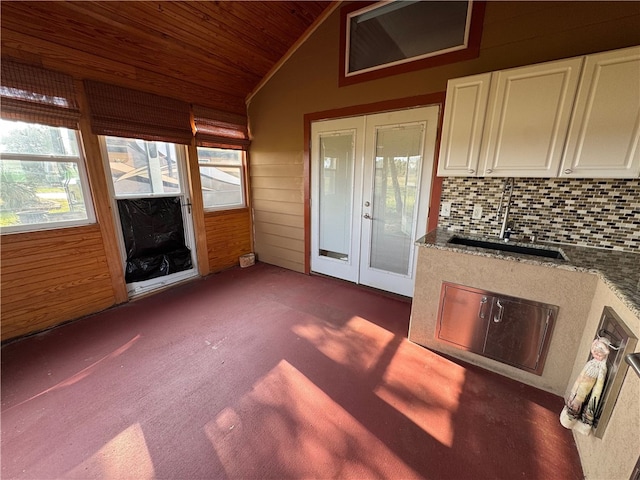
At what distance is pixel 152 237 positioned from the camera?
2959 millimetres

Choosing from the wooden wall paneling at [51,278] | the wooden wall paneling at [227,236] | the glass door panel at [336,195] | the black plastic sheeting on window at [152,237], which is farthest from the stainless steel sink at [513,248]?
the wooden wall paneling at [51,278]

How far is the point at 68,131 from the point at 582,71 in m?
3.85

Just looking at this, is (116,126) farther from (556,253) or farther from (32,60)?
(556,253)

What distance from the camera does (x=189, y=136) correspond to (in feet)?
10.1

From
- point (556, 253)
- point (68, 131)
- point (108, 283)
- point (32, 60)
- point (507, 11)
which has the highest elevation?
point (507, 11)

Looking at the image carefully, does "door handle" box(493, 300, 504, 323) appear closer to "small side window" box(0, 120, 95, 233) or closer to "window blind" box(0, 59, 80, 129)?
"small side window" box(0, 120, 95, 233)

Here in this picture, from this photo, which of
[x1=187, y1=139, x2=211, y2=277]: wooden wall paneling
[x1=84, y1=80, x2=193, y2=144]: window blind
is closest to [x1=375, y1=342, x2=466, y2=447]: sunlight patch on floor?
[x1=187, y1=139, x2=211, y2=277]: wooden wall paneling

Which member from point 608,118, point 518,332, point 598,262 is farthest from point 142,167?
point 598,262

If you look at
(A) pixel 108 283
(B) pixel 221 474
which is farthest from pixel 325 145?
(B) pixel 221 474

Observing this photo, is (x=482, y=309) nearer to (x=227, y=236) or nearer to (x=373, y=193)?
(x=373, y=193)

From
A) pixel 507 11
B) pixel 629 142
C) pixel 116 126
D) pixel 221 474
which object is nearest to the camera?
pixel 221 474

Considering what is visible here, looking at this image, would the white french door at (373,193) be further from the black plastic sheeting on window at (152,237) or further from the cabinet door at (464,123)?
the black plastic sheeting on window at (152,237)

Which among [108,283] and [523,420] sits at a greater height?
[108,283]

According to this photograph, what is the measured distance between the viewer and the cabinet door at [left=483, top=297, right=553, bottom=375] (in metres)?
1.68
